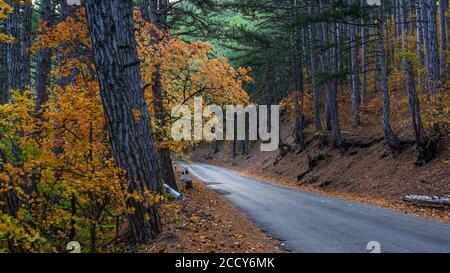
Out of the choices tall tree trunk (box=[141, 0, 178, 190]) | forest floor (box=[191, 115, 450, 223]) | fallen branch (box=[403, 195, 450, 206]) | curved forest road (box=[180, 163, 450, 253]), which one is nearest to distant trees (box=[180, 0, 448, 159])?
forest floor (box=[191, 115, 450, 223])

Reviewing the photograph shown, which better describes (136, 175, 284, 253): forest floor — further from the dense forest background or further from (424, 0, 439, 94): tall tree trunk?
(424, 0, 439, 94): tall tree trunk

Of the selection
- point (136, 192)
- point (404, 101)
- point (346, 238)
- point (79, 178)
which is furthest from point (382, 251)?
point (404, 101)

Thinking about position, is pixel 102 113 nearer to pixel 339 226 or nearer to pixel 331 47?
pixel 339 226

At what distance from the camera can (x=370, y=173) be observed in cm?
1942

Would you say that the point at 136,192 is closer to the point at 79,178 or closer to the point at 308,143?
the point at 79,178

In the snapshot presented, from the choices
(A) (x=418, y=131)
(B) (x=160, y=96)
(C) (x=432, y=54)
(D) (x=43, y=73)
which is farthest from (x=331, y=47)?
(D) (x=43, y=73)

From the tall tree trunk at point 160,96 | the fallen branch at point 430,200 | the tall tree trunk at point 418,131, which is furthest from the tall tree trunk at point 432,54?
the tall tree trunk at point 160,96

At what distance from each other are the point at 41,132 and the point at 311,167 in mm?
19762

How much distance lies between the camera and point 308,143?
102ft

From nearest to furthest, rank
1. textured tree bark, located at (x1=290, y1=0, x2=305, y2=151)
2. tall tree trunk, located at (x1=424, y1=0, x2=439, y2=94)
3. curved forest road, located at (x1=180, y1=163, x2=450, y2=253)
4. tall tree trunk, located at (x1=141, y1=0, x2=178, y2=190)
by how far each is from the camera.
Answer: curved forest road, located at (x1=180, y1=163, x2=450, y2=253), tall tree trunk, located at (x1=141, y1=0, x2=178, y2=190), tall tree trunk, located at (x1=424, y1=0, x2=439, y2=94), textured tree bark, located at (x1=290, y1=0, x2=305, y2=151)

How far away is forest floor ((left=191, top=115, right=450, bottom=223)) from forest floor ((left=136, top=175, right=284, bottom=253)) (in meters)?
6.08

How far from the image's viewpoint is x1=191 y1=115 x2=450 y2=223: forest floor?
49.4ft

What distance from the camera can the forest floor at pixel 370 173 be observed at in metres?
15.1
